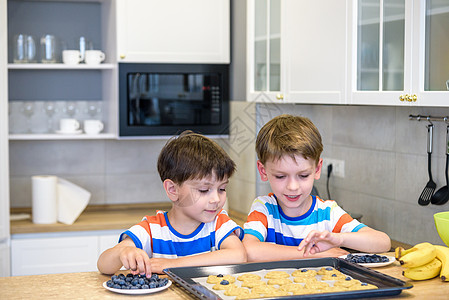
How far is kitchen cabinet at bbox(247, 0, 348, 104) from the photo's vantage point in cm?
248

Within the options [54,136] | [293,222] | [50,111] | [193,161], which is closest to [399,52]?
[293,222]

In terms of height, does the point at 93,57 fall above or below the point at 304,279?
above

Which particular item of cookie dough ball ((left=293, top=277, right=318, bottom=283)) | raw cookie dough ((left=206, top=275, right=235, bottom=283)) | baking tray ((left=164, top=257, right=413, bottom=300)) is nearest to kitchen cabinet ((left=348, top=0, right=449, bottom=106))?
baking tray ((left=164, top=257, right=413, bottom=300))

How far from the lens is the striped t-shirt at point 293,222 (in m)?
1.88

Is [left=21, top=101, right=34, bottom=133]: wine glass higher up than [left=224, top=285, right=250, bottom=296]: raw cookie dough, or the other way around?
[left=21, top=101, right=34, bottom=133]: wine glass

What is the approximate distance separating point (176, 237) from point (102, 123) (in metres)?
2.01

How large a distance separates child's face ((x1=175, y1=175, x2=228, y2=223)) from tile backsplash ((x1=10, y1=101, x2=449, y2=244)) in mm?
1076

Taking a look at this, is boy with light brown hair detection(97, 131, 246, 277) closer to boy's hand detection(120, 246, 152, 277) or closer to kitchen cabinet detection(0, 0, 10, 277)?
boy's hand detection(120, 246, 152, 277)

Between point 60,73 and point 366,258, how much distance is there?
256cm

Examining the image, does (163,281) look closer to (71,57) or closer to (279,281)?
(279,281)

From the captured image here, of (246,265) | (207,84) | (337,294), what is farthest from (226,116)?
(337,294)

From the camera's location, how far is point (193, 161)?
5.69ft

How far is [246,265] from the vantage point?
1530 mm

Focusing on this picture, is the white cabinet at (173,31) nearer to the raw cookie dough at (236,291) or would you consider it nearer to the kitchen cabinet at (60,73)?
the kitchen cabinet at (60,73)
